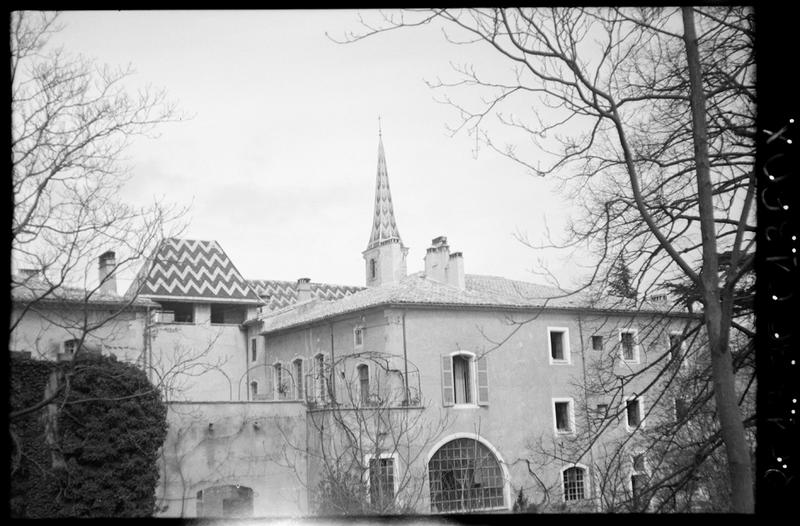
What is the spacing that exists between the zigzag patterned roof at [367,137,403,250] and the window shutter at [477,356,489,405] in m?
2.05

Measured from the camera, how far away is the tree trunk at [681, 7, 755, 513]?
507 centimetres

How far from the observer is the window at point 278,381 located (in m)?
13.3

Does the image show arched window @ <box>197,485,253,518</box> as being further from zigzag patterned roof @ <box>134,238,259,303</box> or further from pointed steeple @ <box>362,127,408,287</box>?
pointed steeple @ <box>362,127,408,287</box>

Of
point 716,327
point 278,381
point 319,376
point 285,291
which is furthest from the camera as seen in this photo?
point 285,291

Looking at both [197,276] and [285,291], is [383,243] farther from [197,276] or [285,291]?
[285,291]

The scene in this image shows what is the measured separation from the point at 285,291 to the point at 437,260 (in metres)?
5.01

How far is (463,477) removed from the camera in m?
10.3

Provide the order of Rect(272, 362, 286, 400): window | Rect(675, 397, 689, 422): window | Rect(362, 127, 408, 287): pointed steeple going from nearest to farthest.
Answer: Rect(675, 397, 689, 422): window → Rect(362, 127, 408, 287): pointed steeple → Rect(272, 362, 286, 400): window

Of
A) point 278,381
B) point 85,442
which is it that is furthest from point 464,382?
point 85,442

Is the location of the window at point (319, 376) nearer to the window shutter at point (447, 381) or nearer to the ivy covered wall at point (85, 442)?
the window shutter at point (447, 381)

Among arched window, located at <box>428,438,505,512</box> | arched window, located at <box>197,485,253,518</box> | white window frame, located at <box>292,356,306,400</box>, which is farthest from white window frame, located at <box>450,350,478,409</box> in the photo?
arched window, located at <box>197,485,253,518</box>

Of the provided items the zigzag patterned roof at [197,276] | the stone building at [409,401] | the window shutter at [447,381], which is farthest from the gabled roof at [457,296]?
the zigzag patterned roof at [197,276]

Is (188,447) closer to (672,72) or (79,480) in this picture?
(79,480)

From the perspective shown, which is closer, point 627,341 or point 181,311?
point 627,341
